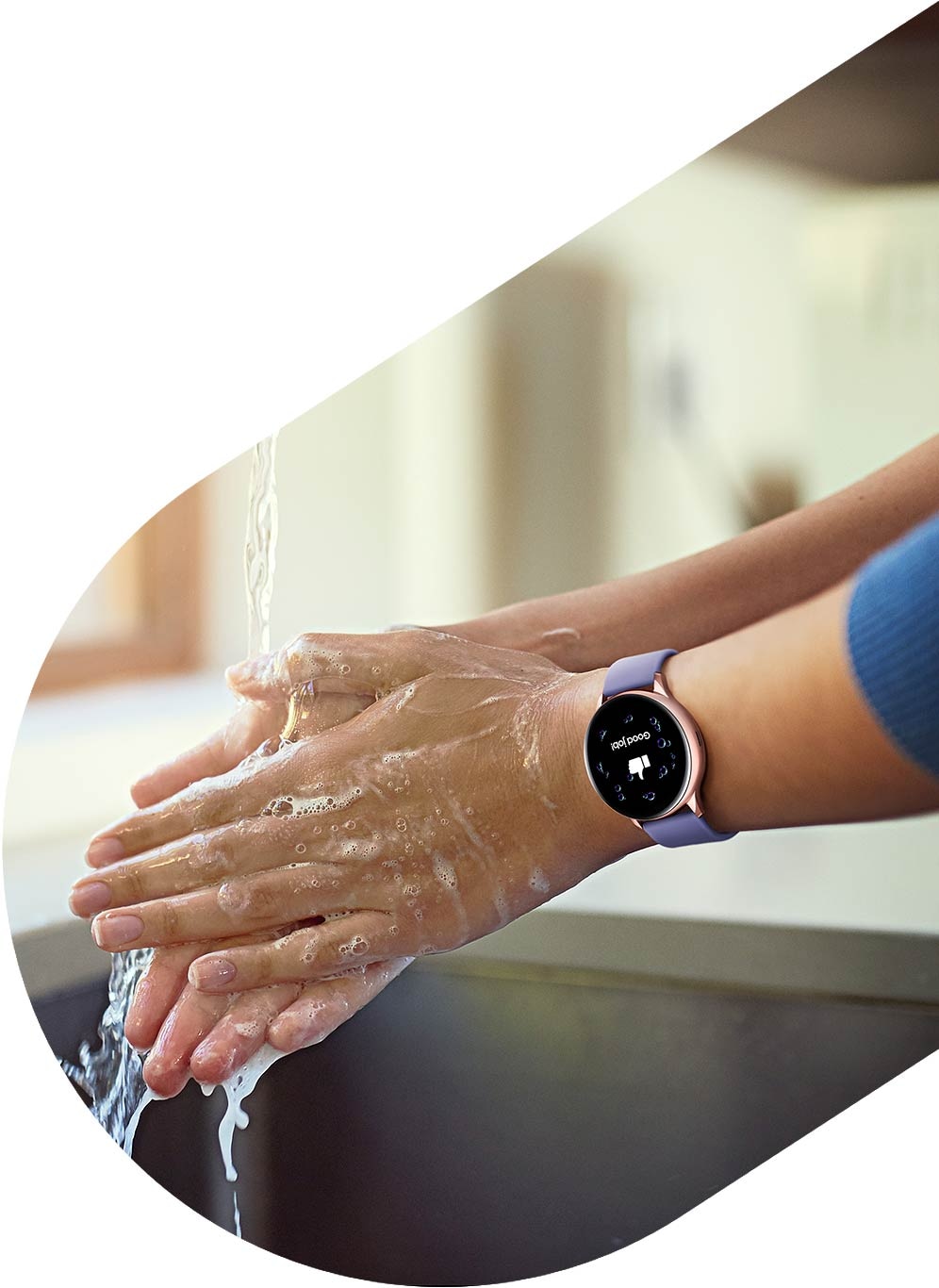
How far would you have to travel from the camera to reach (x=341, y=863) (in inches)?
20.3

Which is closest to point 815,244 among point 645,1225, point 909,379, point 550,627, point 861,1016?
point 909,379

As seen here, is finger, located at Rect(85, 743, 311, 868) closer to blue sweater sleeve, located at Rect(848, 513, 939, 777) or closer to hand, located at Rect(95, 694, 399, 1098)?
hand, located at Rect(95, 694, 399, 1098)

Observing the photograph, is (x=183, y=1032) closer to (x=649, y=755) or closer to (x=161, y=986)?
(x=161, y=986)

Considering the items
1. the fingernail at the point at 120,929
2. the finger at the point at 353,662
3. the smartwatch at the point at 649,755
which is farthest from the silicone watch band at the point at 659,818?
the fingernail at the point at 120,929

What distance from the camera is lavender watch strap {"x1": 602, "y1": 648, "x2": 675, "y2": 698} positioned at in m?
0.45

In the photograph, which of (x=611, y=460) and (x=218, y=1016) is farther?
(x=611, y=460)

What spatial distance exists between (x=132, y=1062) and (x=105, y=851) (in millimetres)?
101

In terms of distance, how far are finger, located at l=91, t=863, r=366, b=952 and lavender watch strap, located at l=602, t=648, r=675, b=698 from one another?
149mm

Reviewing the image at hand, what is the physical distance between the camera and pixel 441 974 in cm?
57

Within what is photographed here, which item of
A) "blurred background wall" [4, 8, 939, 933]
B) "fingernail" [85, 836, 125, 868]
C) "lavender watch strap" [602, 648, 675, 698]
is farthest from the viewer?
"blurred background wall" [4, 8, 939, 933]

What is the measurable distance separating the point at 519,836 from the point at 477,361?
362 mm

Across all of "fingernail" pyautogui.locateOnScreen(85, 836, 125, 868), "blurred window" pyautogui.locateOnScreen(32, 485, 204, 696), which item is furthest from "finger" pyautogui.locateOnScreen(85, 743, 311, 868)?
"blurred window" pyautogui.locateOnScreen(32, 485, 204, 696)

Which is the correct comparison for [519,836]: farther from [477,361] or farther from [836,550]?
[477,361]

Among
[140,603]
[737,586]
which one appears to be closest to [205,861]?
[140,603]
